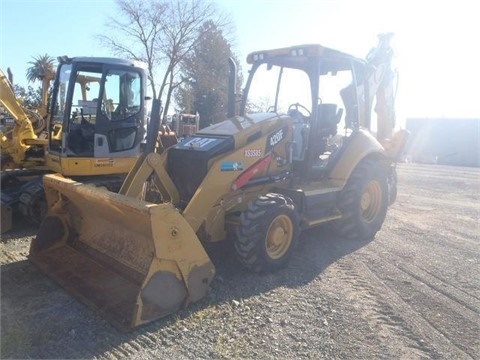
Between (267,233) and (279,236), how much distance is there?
0.28m

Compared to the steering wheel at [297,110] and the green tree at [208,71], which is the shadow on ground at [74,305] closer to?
the steering wheel at [297,110]

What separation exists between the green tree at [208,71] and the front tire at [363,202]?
19958mm

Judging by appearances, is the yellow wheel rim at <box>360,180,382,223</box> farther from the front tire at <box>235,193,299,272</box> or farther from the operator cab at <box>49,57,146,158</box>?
the operator cab at <box>49,57,146,158</box>

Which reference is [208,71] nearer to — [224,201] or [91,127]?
[91,127]

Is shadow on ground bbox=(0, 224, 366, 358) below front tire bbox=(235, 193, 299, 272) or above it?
below

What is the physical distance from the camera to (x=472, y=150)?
37500mm

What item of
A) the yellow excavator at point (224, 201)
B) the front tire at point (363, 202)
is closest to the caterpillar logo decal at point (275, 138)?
the yellow excavator at point (224, 201)

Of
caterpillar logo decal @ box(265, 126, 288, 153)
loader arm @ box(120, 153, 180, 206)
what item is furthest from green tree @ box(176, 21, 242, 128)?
loader arm @ box(120, 153, 180, 206)

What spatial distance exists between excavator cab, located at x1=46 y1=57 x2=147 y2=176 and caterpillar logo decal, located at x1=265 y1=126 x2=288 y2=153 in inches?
132

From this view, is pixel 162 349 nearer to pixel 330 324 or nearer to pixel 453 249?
pixel 330 324

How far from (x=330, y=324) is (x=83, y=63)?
6.03m

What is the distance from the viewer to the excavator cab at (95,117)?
7566 mm

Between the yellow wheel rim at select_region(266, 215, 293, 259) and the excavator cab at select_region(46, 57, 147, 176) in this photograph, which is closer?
the yellow wheel rim at select_region(266, 215, 293, 259)

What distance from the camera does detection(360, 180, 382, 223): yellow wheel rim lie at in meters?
7.05
